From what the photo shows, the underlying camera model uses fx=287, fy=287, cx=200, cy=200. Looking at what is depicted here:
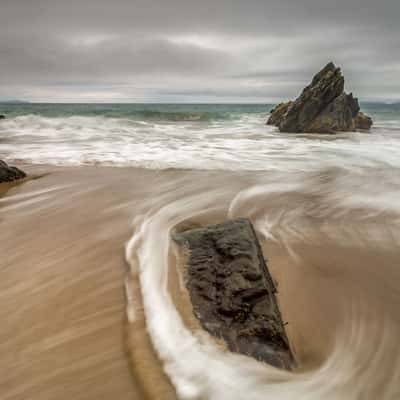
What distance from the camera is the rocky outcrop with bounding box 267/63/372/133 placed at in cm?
2044

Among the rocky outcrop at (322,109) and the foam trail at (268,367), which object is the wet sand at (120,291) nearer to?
the foam trail at (268,367)

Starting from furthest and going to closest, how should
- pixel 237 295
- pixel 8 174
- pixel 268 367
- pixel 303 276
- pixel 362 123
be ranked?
pixel 362 123 < pixel 8 174 < pixel 303 276 < pixel 237 295 < pixel 268 367

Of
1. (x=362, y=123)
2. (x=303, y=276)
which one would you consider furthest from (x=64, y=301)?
(x=362, y=123)

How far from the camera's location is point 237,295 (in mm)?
2115

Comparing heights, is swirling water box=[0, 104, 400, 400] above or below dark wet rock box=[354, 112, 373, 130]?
below

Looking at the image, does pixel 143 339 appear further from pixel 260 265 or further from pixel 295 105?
pixel 295 105

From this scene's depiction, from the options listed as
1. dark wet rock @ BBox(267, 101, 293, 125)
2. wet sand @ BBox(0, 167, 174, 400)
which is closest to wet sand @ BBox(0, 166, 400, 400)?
wet sand @ BBox(0, 167, 174, 400)

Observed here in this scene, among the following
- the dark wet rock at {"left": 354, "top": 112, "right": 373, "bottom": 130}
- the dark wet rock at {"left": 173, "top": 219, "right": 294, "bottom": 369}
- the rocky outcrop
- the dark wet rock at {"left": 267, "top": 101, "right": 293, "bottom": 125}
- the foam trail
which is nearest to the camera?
the foam trail

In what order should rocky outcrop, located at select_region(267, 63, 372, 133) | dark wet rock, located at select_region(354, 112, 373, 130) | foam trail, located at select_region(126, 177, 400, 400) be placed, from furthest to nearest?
1. dark wet rock, located at select_region(354, 112, 373, 130)
2. rocky outcrop, located at select_region(267, 63, 372, 133)
3. foam trail, located at select_region(126, 177, 400, 400)

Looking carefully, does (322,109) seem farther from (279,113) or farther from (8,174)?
(8,174)

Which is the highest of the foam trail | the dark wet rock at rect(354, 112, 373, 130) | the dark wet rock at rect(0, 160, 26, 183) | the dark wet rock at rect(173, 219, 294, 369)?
the dark wet rock at rect(354, 112, 373, 130)

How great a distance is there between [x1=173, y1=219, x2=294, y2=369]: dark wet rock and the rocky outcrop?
19.5m

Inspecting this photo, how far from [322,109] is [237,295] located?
22.1m

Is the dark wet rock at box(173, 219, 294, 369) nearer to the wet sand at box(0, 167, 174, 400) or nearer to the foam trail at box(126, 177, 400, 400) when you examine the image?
the foam trail at box(126, 177, 400, 400)
